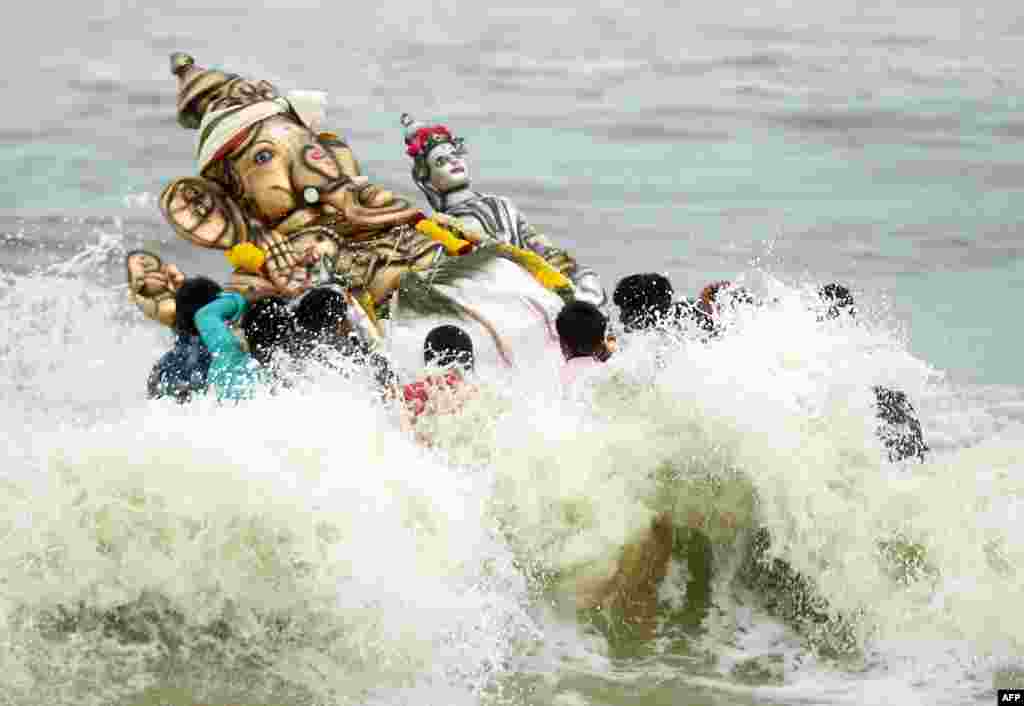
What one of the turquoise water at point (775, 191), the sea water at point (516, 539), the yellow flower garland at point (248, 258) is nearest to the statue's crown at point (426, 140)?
the yellow flower garland at point (248, 258)

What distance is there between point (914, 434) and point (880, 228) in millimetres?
8990

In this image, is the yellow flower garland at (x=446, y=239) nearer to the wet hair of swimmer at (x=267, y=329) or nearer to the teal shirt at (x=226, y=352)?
the wet hair of swimmer at (x=267, y=329)

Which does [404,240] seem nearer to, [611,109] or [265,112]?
[265,112]

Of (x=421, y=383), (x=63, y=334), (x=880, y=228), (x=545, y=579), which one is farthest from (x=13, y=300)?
(x=880, y=228)

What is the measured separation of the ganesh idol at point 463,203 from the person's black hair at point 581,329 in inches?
32.3

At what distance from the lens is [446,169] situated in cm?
873

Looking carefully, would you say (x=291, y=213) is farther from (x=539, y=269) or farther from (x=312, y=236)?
(x=539, y=269)

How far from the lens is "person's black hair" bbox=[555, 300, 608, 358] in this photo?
7.62 meters

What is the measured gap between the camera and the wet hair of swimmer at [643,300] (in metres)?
8.03

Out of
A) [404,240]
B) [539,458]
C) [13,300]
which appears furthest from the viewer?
[13,300]

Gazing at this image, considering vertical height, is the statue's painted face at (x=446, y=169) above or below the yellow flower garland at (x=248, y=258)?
above

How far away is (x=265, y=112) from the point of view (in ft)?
28.0

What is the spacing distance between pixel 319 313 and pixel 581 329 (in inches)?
38.7

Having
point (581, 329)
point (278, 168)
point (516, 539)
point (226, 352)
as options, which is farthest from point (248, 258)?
point (516, 539)
